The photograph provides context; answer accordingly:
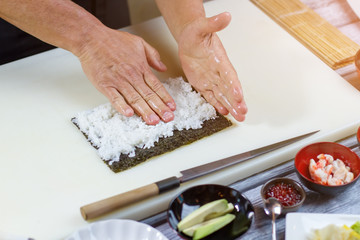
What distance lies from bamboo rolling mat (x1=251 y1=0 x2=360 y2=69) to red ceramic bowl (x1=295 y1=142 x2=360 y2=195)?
553mm

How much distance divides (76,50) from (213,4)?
73 centimetres

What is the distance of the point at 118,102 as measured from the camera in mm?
1709

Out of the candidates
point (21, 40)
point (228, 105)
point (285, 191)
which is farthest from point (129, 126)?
point (21, 40)

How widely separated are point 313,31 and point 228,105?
→ 667mm

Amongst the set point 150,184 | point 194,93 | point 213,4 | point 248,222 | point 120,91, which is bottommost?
point 248,222

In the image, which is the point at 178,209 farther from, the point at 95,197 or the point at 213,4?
the point at 213,4

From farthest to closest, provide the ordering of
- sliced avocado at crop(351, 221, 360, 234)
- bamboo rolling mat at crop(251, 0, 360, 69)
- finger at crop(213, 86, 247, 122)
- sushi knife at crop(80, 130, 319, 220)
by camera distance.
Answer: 1. bamboo rolling mat at crop(251, 0, 360, 69)
2. finger at crop(213, 86, 247, 122)
3. sushi knife at crop(80, 130, 319, 220)
4. sliced avocado at crop(351, 221, 360, 234)

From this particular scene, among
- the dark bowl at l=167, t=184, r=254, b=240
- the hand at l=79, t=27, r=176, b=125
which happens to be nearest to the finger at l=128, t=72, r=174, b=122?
the hand at l=79, t=27, r=176, b=125

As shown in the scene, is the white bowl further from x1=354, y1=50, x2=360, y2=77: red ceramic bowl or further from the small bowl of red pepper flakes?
x1=354, y1=50, x2=360, y2=77: red ceramic bowl

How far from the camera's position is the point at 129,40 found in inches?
74.9

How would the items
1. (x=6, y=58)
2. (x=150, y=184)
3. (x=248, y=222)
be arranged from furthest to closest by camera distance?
(x=6, y=58) → (x=150, y=184) → (x=248, y=222)

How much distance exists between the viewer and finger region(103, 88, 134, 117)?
169 centimetres

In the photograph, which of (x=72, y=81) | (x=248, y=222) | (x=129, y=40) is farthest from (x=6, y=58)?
(x=248, y=222)

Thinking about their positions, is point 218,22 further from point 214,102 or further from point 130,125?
point 130,125
